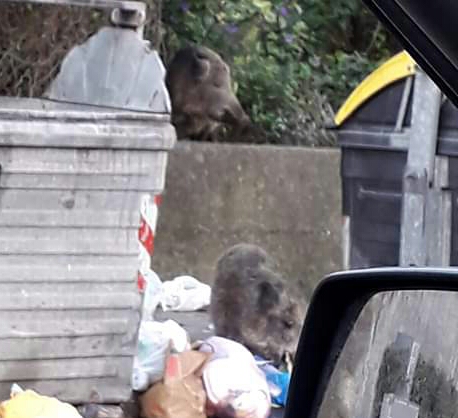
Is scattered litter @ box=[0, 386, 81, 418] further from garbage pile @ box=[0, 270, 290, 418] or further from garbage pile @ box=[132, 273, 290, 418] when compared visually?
garbage pile @ box=[132, 273, 290, 418]

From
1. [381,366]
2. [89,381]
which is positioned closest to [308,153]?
[89,381]

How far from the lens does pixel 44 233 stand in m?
4.60

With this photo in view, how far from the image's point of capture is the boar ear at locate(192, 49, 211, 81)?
846cm

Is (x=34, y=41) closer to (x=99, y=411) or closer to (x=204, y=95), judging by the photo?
(x=204, y=95)

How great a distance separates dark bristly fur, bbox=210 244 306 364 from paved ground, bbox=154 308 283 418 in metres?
0.24

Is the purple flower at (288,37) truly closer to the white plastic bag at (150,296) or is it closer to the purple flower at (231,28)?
the purple flower at (231,28)

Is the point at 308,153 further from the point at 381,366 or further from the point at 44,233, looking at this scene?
the point at 381,366

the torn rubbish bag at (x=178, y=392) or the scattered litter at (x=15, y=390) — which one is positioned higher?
the scattered litter at (x=15, y=390)

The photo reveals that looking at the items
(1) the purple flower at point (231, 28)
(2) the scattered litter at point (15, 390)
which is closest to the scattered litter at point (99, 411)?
(2) the scattered litter at point (15, 390)

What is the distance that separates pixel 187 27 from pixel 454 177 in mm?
3958

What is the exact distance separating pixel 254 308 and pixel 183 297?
967mm

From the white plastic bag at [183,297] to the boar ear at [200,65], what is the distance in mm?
2077

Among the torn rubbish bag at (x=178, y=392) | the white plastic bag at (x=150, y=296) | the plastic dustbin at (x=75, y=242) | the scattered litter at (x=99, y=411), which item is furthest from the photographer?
the white plastic bag at (x=150, y=296)

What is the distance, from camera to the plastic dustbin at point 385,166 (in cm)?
514
